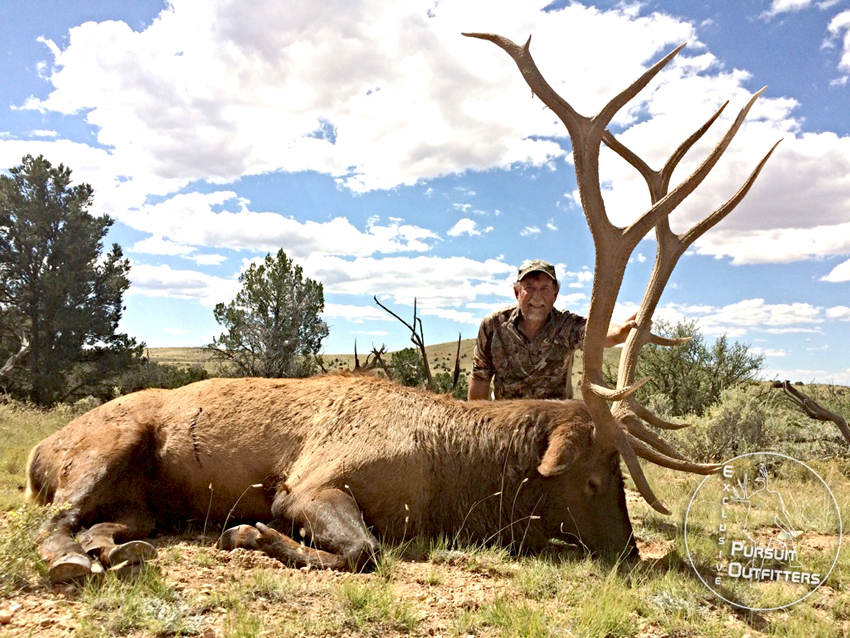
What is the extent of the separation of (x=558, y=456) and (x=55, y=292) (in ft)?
77.0

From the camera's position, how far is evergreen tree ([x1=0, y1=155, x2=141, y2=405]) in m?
21.8

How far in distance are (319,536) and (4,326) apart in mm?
23739

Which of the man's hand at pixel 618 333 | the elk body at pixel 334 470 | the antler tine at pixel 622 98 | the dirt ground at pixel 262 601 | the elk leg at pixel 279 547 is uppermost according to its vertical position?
the antler tine at pixel 622 98

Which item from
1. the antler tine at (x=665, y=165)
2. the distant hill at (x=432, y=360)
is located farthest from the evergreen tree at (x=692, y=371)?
the antler tine at (x=665, y=165)

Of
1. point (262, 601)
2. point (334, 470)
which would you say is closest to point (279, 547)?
point (334, 470)

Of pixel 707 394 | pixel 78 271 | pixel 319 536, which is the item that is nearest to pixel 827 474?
pixel 707 394

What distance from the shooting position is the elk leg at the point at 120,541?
3.19 meters

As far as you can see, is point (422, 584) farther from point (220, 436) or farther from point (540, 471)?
point (220, 436)

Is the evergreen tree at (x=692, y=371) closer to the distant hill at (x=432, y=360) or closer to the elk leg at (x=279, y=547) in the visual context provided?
the distant hill at (x=432, y=360)

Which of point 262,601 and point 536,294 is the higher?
point 536,294

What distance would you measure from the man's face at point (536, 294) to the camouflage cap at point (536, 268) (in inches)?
1.8

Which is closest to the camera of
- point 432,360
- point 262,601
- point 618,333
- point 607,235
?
point 262,601

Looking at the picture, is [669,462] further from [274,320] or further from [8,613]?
[274,320]

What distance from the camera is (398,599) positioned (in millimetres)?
3111
